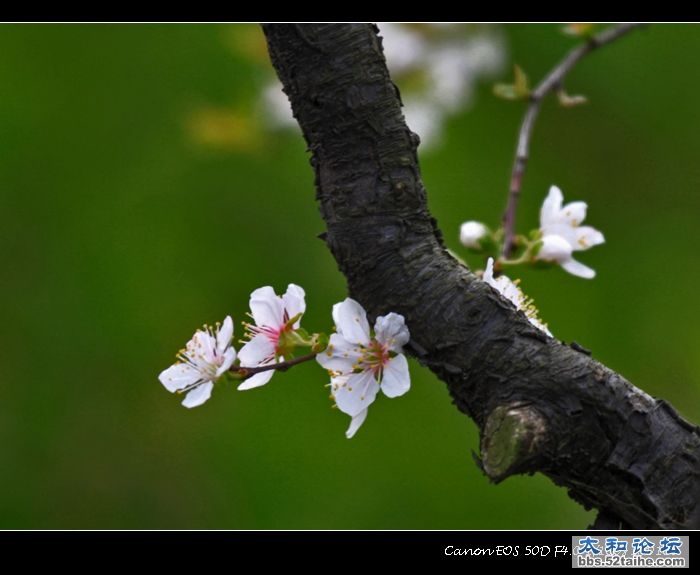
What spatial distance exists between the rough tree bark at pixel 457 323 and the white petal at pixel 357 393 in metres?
0.05

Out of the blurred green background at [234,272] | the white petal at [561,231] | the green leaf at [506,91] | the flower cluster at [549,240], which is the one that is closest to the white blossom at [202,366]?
the flower cluster at [549,240]

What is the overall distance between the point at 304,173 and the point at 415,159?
4.98 feet

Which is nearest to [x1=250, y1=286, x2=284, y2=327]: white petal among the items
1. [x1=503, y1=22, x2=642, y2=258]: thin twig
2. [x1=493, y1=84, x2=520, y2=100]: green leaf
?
[x1=503, y1=22, x2=642, y2=258]: thin twig

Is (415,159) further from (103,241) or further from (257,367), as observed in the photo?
(103,241)

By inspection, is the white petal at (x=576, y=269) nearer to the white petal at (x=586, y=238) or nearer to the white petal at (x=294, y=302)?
the white petal at (x=586, y=238)

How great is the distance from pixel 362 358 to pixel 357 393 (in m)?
0.04

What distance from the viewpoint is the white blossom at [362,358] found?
0.70 m

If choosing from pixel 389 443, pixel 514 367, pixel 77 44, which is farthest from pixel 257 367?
pixel 77 44

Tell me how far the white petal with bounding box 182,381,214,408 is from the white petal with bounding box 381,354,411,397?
0.14 meters

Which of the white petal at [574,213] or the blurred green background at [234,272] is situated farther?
the blurred green background at [234,272]

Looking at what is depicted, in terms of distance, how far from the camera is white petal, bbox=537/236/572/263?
1.01 m

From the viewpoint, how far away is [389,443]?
202 cm

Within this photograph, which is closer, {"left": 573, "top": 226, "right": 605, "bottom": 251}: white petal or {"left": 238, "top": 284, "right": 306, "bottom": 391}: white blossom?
{"left": 238, "top": 284, "right": 306, "bottom": 391}: white blossom

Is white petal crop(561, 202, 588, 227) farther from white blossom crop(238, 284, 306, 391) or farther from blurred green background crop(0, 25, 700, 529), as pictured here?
blurred green background crop(0, 25, 700, 529)
